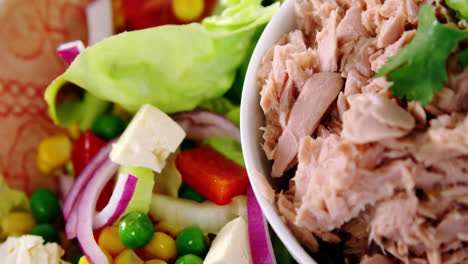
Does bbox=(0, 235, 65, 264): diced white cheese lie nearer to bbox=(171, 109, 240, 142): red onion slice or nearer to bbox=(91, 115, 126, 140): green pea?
bbox=(91, 115, 126, 140): green pea

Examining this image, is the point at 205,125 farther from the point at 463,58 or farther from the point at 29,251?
the point at 463,58

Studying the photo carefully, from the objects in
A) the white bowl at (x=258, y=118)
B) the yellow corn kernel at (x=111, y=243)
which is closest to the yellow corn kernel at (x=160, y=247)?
the yellow corn kernel at (x=111, y=243)

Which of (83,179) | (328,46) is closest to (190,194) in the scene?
(83,179)

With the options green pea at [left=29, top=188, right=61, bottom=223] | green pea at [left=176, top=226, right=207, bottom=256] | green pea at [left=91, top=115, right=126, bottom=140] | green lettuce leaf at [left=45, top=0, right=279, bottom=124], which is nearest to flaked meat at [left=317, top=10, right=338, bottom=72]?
green lettuce leaf at [left=45, top=0, right=279, bottom=124]

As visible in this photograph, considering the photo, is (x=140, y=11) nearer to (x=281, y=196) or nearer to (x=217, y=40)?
(x=217, y=40)

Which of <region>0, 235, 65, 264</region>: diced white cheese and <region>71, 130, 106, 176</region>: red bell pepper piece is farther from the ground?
<region>71, 130, 106, 176</region>: red bell pepper piece
